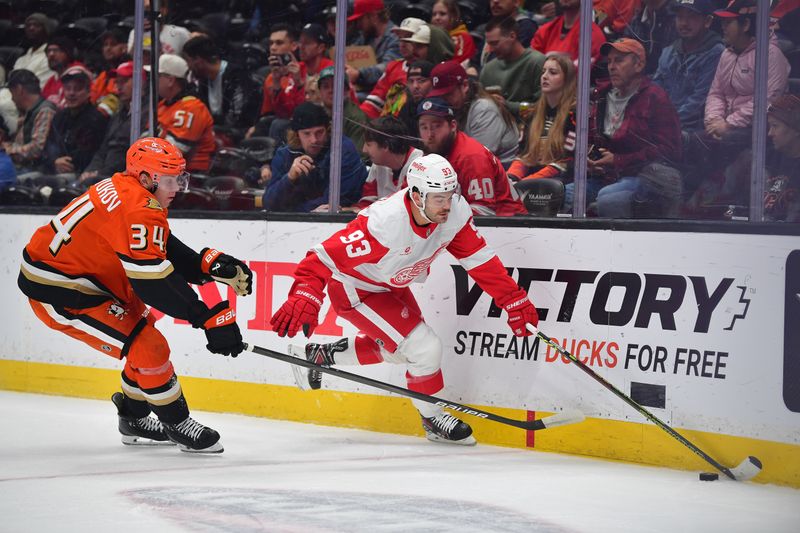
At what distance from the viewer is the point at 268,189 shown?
577 centimetres

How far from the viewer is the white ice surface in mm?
3396

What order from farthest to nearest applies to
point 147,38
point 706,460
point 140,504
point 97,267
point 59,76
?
1. point 59,76
2. point 147,38
3. point 97,267
4. point 706,460
5. point 140,504

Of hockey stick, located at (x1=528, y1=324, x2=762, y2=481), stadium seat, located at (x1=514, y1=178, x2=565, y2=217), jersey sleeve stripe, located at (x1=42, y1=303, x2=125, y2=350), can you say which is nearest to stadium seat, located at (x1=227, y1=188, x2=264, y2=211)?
jersey sleeve stripe, located at (x1=42, y1=303, x2=125, y2=350)

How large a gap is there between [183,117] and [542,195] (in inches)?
87.4

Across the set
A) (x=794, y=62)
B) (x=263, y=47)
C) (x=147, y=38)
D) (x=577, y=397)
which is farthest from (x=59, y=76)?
(x=794, y=62)

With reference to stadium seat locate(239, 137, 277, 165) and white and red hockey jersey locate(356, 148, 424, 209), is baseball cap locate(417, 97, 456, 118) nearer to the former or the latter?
white and red hockey jersey locate(356, 148, 424, 209)

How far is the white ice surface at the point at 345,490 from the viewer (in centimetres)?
340

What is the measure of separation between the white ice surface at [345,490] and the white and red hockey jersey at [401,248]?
28.0 inches

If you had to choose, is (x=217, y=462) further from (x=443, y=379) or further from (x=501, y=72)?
(x=501, y=72)

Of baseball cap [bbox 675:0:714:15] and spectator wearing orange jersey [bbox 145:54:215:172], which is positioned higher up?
baseball cap [bbox 675:0:714:15]

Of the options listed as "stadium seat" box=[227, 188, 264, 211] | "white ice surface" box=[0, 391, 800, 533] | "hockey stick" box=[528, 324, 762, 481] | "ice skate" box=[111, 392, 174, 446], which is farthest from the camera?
"stadium seat" box=[227, 188, 264, 211]

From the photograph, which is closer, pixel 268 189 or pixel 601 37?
pixel 601 37

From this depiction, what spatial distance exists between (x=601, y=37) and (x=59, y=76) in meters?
3.49

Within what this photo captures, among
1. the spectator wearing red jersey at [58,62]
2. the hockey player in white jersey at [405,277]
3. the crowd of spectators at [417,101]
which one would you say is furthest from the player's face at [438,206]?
the spectator wearing red jersey at [58,62]
